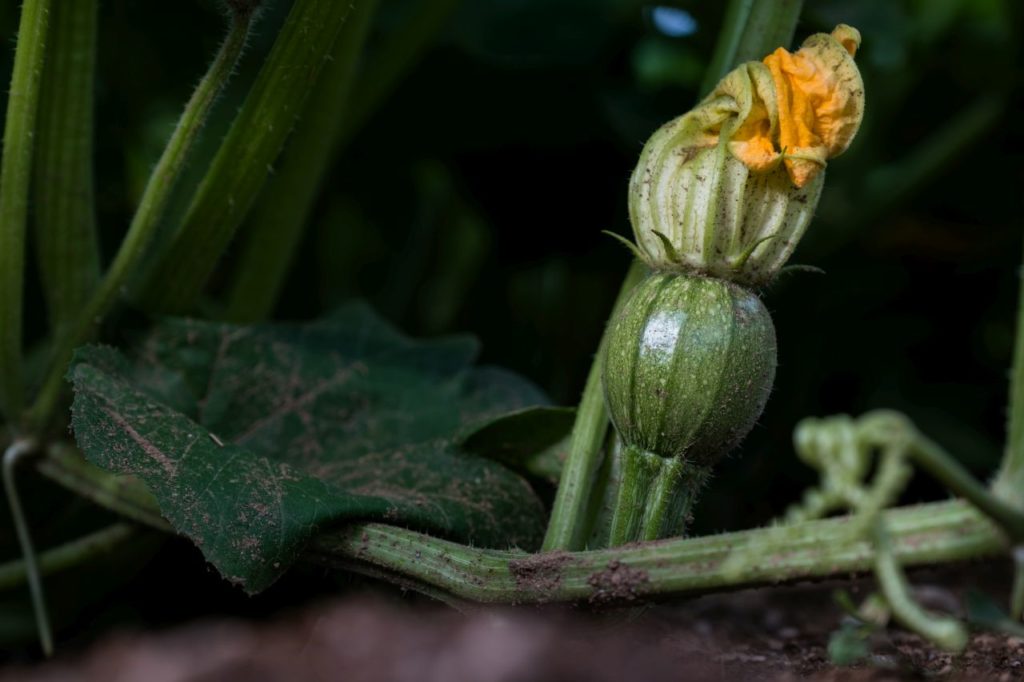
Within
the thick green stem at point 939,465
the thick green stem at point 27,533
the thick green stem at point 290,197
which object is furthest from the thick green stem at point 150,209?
the thick green stem at point 939,465

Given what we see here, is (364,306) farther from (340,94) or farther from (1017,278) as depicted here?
(1017,278)

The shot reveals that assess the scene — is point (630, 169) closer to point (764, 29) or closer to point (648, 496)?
point (764, 29)

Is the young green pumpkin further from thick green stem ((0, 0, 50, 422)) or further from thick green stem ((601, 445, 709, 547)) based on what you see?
thick green stem ((0, 0, 50, 422))

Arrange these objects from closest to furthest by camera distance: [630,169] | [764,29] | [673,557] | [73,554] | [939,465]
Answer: [939,465] → [673,557] → [764,29] → [73,554] → [630,169]

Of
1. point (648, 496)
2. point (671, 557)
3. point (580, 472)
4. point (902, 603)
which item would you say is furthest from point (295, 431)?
point (902, 603)

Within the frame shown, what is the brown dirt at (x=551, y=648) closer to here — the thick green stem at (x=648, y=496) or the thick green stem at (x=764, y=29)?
the thick green stem at (x=648, y=496)

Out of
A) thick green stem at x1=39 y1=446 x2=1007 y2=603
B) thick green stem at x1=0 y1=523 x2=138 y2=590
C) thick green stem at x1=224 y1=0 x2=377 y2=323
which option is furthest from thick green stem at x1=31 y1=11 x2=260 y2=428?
thick green stem at x1=39 y1=446 x2=1007 y2=603
